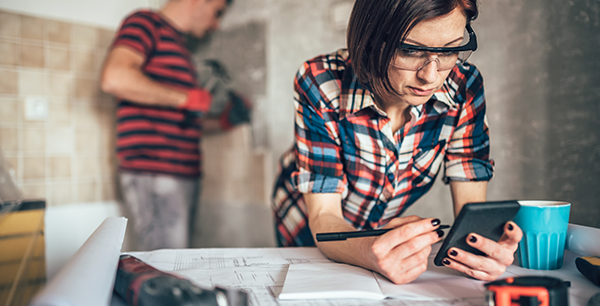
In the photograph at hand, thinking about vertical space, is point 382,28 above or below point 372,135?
above

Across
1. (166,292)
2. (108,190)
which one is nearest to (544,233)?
(166,292)

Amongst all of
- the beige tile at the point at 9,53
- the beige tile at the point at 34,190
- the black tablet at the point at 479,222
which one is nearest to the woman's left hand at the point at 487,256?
the black tablet at the point at 479,222

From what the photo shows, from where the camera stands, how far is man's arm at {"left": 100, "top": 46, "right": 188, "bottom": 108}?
1.79 m

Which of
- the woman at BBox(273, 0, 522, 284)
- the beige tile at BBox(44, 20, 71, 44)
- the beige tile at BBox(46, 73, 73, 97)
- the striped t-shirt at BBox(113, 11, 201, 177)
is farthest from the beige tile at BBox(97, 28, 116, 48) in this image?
the woman at BBox(273, 0, 522, 284)

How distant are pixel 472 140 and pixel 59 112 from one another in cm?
228

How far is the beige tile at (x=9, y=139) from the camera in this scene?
2.07 metres

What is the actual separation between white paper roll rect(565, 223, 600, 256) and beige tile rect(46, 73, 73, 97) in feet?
8.19

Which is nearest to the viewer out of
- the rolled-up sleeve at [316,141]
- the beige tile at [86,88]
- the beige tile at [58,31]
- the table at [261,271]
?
the table at [261,271]

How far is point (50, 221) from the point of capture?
7.23 feet

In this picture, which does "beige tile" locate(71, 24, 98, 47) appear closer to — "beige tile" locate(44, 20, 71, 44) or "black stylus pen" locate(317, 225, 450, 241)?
"beige tile" locate(44, 20, 71, 44)

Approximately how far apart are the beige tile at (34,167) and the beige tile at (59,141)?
0.08 meters

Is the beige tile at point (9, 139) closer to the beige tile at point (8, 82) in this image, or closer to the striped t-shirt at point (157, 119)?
the beige tile at point (8, 82)

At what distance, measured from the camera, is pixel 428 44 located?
688 millimetres

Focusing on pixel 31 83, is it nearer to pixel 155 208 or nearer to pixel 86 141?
pixel 86 141
